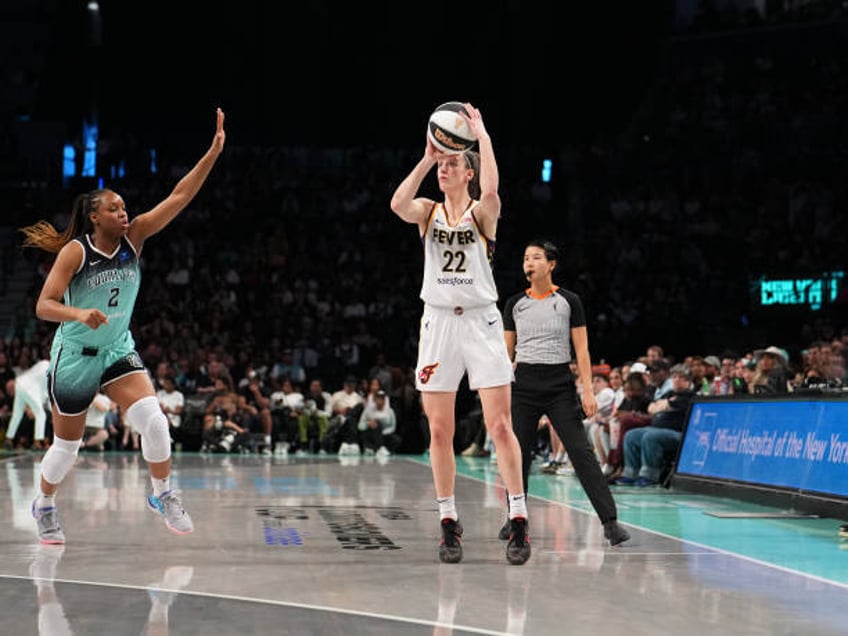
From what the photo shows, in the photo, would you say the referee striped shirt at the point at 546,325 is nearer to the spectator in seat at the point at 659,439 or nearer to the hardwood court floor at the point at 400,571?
the hardwood court floor at the point at 400,571

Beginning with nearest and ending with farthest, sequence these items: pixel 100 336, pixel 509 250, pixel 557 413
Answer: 1. pixel 100 336
2. pixel 557 413
3. pixel 509 250

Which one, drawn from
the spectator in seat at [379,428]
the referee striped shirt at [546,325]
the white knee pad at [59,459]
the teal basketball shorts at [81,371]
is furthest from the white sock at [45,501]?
the spectator in seat at [379,428]

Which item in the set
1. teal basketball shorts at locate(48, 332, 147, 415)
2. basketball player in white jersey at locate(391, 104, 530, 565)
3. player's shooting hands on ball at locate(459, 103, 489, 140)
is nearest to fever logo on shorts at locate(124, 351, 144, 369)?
teal basketball shorts at locate(48, 332, 147, 415)

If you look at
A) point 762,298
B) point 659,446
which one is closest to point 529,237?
point 762,298

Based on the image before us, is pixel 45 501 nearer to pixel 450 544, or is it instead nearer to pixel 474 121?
pixel 450 544

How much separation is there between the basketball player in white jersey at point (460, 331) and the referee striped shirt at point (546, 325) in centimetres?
108

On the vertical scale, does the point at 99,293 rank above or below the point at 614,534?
above

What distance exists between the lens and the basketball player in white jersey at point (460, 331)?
6.53 m

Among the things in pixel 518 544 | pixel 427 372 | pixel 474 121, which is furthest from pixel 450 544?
pixel 474 121

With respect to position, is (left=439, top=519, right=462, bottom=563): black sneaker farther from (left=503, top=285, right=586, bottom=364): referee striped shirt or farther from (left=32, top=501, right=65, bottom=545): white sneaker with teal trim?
(left=32, top=501, right=65, bottom=545): white sneaker with teal trim

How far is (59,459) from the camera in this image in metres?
7.11

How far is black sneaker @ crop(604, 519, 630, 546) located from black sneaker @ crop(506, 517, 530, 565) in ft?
2.95

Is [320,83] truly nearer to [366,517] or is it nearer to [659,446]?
[659,446]

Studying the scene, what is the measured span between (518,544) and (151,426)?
7.05 feet
